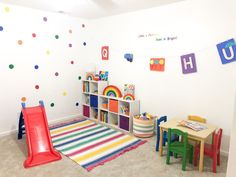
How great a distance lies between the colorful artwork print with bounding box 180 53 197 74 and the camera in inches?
121

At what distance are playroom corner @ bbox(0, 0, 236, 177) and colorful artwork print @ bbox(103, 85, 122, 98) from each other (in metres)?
0.02

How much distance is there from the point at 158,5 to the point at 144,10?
1.11 feet

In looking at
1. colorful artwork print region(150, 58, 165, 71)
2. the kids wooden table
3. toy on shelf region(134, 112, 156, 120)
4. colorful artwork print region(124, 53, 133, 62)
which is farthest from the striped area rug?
colorful artwork print region(124, 53, 133, 62)

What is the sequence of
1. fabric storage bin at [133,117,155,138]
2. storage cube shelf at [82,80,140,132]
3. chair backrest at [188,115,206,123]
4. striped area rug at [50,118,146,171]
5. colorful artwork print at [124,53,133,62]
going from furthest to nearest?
1. colorful artwork print at [124,53,133,62]
2. storage cube shelf at [82,80,140,132]
3. fabric storage bin at [133,117,155,138]
4. chair backrest at [188,115,206,123]
5. striped area rug at [50,118,146,171]

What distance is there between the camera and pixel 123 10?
3.68 metres

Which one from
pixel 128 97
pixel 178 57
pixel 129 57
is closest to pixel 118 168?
pixel 128 97

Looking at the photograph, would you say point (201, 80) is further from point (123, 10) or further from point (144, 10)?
point (123, 10)

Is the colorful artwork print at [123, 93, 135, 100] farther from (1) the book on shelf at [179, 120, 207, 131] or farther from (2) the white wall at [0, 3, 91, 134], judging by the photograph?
(2) the white wall at [0, 3, 91, 134]

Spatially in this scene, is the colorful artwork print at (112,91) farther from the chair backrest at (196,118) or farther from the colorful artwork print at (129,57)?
the chair backrest at (196,118)

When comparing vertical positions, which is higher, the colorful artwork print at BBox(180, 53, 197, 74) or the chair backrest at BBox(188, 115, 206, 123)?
the colorful artwork print at BBox(180, 53, 197, 74)

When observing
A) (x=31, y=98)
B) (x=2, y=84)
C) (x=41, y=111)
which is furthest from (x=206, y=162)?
(x=2, y=84)

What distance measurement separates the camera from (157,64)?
3.52m

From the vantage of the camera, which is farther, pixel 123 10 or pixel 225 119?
pixel 123 10

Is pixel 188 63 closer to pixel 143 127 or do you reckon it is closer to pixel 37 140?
pixel 143 127
